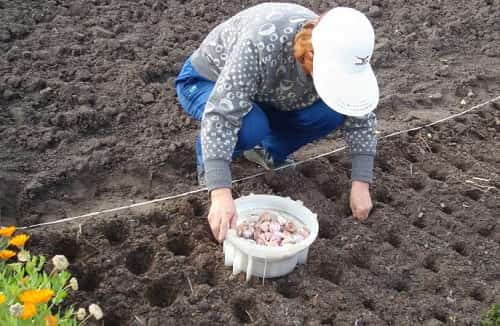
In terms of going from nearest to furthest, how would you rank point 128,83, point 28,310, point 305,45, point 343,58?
point 28,310, point 343,58, point 305,45, point 128,83

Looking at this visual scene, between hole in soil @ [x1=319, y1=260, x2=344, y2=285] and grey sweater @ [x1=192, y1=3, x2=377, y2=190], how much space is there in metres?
0.39

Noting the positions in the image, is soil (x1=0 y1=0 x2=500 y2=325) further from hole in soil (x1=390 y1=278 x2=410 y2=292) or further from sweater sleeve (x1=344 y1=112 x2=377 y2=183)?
sweater sleeve (x1=344 y1=112 x2=377 y2=183)

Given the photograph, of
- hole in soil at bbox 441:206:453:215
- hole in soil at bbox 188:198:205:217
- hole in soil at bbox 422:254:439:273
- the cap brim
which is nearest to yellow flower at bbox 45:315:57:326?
hole in soil at bbox 188:198:205:217

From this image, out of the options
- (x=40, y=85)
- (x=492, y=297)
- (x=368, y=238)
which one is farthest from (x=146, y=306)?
(x=40, y=85)

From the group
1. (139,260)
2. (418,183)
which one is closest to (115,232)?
(139,260)

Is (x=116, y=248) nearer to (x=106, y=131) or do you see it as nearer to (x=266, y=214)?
(x=266, y=214)

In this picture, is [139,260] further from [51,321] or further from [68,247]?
[51,321]

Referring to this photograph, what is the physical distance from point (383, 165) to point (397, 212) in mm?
402

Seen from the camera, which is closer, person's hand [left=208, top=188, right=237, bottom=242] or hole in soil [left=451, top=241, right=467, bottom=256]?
person's hand [left=208, top=188, right=237, bottom=242]

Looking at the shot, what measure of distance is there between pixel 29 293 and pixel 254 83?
108 centimetres

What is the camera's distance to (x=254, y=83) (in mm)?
2205

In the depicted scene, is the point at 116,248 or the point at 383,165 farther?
the point at 383,165

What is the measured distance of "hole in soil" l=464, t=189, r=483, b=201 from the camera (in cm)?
301

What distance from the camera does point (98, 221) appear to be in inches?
101
